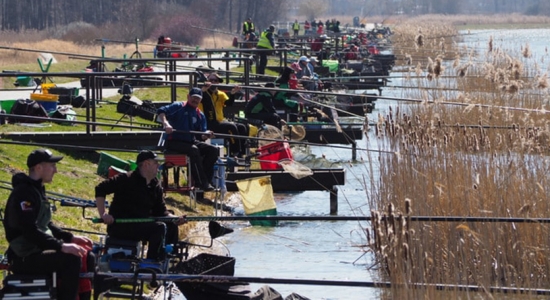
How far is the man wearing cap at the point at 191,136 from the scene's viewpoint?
13.5 meters

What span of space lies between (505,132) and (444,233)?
10.1 ft

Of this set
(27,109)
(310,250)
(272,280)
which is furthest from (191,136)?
(272,280)

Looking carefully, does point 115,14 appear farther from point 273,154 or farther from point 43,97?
point 273,154

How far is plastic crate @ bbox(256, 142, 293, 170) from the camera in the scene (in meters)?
15.8

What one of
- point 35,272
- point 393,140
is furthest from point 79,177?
point 35,272

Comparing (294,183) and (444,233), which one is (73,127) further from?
(444,233)

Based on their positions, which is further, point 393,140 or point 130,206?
point 393,140

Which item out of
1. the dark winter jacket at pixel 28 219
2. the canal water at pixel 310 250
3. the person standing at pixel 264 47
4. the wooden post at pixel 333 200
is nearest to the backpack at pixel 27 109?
the canal water at pixel 310 250

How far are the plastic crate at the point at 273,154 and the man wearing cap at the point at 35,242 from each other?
8.13 metres

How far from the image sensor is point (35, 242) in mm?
7469

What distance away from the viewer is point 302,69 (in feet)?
79.4

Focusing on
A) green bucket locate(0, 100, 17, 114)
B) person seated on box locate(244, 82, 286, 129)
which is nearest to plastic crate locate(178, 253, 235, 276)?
person seated on box locate(244, 82, 286, 129)

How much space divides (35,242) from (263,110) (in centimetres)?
1087

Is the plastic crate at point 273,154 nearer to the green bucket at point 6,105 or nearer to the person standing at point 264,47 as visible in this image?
the green bucket at point 6,105
